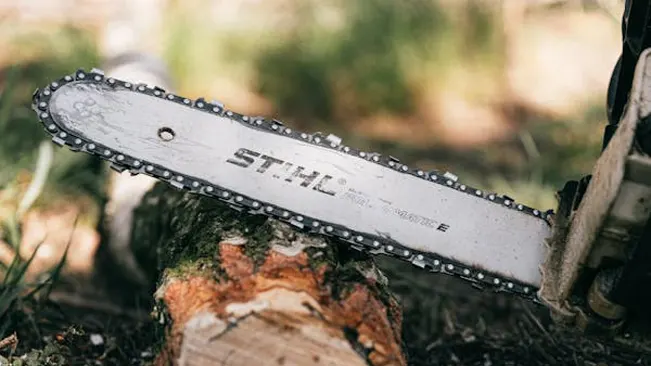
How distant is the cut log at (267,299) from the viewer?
6.02 feet

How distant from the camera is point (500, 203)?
237 centimetres

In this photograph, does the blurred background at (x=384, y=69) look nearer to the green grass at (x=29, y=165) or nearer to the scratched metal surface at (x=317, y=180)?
the green grass at (x=29, y=165)

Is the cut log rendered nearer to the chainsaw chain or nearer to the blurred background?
the chainsaw chain

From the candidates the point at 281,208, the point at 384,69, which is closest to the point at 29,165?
the point at 281,208

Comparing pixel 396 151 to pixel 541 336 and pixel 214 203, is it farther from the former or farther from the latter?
pixel 214 203

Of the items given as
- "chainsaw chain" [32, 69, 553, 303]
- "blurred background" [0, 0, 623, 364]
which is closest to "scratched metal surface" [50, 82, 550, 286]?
"chainsaw chain" [32, 69, 553, 303]

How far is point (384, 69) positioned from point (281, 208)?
10.3 ft

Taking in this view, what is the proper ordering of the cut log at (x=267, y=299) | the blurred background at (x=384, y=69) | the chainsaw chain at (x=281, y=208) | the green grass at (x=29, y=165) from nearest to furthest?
the cut log at (x=267, y=299) < the chainsaw chain at (x=281, y=208) < the green grass at (x=29, y=165) < the blurred background at (x=384, y=69)

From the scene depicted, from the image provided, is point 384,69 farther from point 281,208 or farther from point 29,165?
point 281,208

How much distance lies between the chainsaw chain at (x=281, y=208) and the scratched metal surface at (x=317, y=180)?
0.02m

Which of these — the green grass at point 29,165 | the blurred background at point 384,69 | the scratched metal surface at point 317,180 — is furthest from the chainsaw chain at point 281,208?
the blurred background at point 384,69

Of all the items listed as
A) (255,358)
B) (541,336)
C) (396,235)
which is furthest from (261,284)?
(541,336)

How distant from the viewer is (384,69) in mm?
5262

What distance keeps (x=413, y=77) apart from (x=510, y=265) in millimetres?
3164
